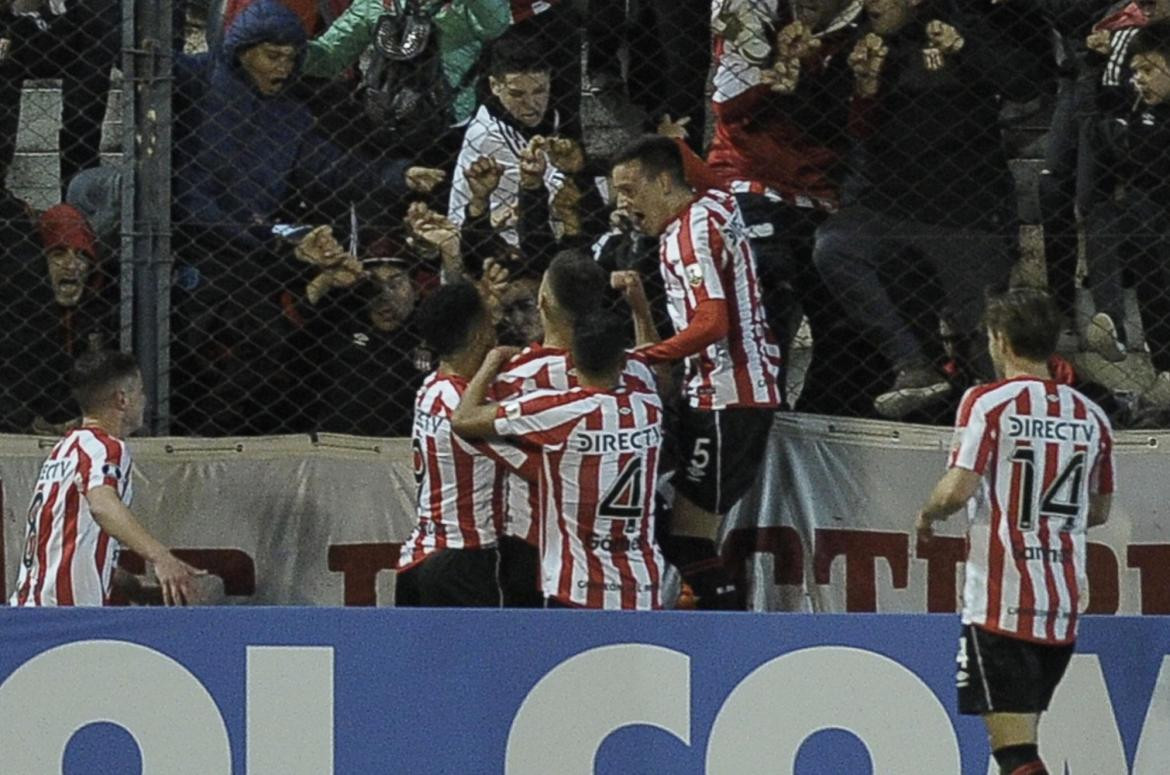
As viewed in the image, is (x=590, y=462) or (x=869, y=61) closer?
(x=590, y=462)

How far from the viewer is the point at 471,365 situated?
22.2 ft

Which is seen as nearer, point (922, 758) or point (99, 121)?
point (922, 758)

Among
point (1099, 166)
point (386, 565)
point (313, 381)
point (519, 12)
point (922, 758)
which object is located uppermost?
point (519, 12)

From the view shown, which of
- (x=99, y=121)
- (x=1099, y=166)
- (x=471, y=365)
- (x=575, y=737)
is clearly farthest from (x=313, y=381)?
(x=1099, y=166)

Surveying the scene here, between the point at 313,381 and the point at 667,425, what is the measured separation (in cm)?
108

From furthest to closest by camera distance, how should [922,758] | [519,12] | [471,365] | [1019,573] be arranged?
1. [519,12]
2. [471,365]
3. [922,758]
4. [1019,573]

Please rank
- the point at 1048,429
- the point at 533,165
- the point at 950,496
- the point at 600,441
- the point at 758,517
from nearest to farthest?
the point at 950,496 < the point at 1048,429 < the point at 600,441 < the point at 758,517 < the point at 533,165

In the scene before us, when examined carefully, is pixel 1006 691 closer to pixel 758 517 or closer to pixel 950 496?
pixel 950 496

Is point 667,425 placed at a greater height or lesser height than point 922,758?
greater

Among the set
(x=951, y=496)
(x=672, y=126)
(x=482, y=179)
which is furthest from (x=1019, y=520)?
(x=482, y=179)

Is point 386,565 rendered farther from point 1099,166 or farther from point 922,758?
point 1099,166

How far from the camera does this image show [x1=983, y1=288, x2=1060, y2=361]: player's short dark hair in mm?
5859

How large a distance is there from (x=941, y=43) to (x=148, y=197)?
2420mm

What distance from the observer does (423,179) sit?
7105 millimetres
